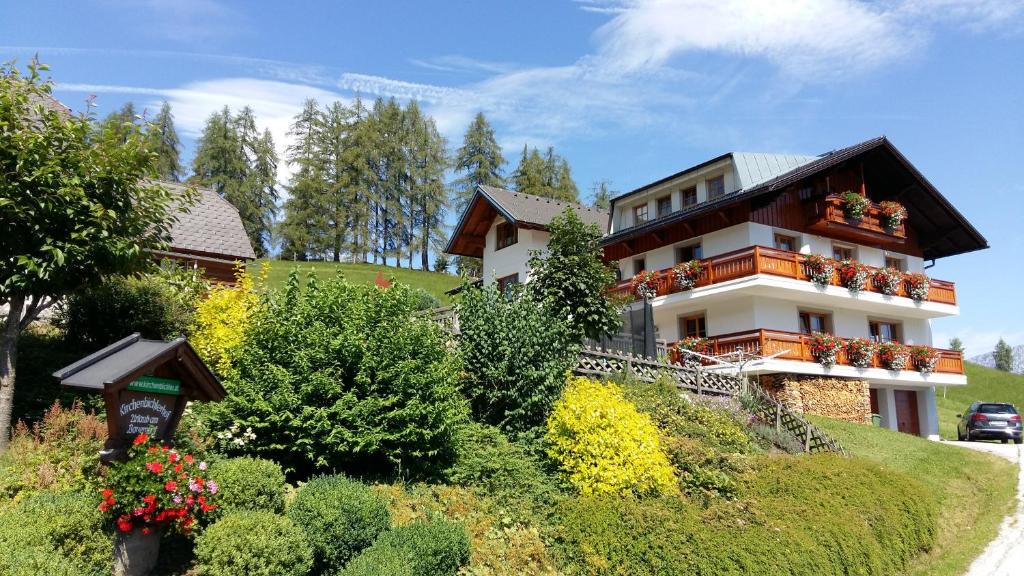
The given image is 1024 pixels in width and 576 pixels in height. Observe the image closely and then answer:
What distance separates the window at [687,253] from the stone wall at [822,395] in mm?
6224

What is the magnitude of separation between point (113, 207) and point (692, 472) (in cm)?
1013

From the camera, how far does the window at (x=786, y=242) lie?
89.7 feet

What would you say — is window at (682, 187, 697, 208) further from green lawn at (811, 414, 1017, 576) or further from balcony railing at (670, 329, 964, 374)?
green lawn at (811, 414, 1017, 576)

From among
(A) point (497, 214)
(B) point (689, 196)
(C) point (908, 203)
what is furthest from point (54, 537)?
(C) point (908, 203)

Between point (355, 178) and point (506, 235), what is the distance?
30768 millimetres

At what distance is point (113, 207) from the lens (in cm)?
1035

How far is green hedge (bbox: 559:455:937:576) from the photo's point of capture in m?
9.30

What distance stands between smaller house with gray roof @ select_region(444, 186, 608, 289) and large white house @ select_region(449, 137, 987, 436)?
88 millimetres

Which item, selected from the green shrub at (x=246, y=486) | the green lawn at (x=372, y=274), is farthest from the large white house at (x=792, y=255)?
the green shrub at (x=246, y=486)

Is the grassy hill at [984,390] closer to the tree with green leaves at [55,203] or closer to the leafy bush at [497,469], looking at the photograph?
the leafy bush at [497,469]

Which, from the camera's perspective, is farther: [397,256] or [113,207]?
[397,256]

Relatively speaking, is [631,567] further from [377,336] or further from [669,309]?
[669,309]

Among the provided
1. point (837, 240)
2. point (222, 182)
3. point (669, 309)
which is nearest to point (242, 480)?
point (669, 309)

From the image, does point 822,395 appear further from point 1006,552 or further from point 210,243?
point 210,243
